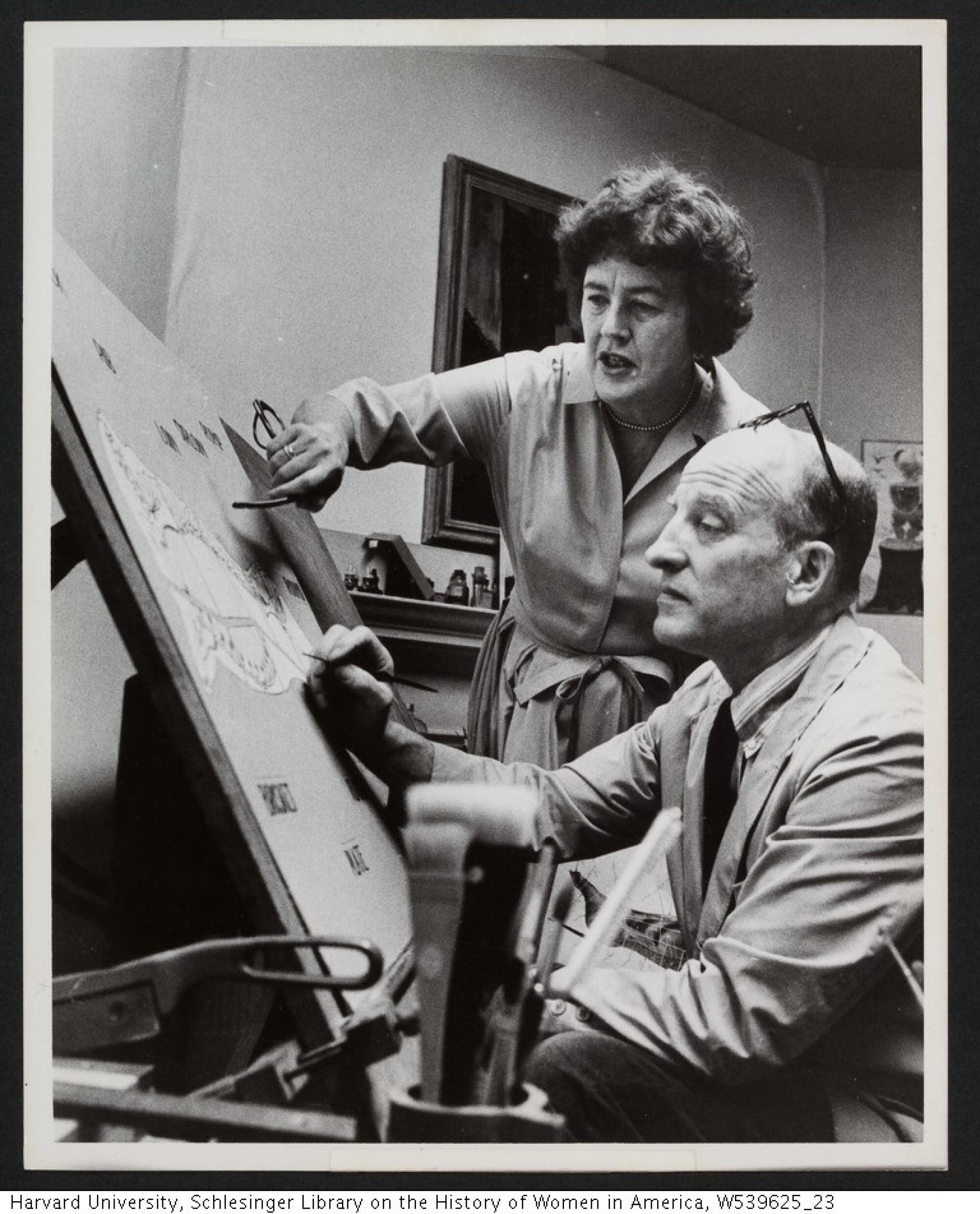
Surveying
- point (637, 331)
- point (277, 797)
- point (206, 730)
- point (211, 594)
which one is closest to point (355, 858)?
point (277, 797)

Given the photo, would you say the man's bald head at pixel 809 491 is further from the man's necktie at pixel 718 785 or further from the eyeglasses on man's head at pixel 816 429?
the man's necktie at pixel 718 785

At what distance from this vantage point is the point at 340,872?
6.34 ft

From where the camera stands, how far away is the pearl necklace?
225cm

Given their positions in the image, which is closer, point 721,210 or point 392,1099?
point 392,1099

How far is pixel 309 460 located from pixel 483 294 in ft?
1.39

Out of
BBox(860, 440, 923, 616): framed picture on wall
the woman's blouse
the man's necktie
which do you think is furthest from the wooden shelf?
BBox(860, 440, 923, 616): framed picture on wall

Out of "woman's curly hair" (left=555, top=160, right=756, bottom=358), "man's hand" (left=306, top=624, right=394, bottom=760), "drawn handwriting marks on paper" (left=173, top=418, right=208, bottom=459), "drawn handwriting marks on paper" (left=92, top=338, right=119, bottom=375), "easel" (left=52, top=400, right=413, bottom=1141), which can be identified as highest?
"woman's curly hair" (left=555, top=160, right=756, bottom=358)

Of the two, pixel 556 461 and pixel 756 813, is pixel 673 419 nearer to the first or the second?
pixel 556 461

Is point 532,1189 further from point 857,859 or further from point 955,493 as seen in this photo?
point 955,493

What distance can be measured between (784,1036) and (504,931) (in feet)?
1.56

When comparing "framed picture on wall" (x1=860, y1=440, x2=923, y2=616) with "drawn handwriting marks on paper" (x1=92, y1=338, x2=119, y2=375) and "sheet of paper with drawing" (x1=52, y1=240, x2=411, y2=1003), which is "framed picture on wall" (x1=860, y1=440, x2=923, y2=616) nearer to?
"sheet of paper with drawing" (x1=52, y1=240, x2=411, y2=1003)

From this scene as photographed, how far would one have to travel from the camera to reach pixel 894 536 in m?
2.19

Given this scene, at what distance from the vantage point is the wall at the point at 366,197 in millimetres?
2256
